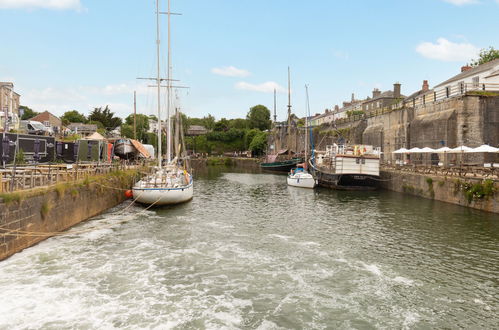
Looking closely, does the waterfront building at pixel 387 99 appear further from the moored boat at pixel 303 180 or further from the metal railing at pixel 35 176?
the metal railing at pixel 35 176

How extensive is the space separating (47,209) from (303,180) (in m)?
29.4

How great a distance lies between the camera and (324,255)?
48.2 feet

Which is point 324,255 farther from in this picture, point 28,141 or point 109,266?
point 28,141

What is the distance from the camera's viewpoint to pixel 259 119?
13712cm

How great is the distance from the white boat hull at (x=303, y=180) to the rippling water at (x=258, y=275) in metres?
18.7

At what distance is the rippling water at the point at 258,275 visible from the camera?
9336 mm

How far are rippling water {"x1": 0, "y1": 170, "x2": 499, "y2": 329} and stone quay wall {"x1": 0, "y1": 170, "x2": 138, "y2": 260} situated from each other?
0.59m

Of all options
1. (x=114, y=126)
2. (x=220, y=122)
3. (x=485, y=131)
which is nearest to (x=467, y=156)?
(x=485, y=131)

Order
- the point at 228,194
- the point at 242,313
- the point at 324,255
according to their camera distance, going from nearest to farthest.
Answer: the point at 242,313 → the point at 324,255 → the point at 228,194

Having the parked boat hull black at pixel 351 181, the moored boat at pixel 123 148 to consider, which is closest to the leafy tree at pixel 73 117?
the moored boat at pixel 123 148

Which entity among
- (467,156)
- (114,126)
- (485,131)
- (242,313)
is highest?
(114,126)

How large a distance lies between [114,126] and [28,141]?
88843mm

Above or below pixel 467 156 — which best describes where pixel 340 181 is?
below

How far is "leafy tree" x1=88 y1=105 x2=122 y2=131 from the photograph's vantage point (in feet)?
342
